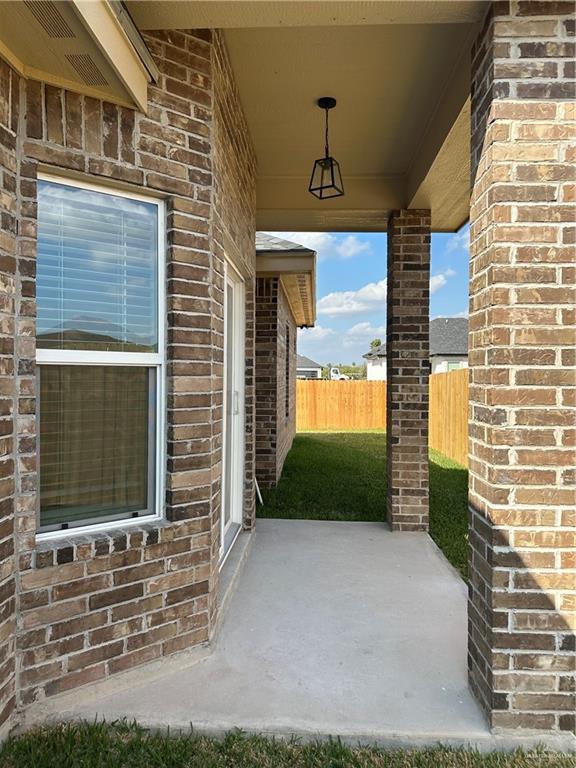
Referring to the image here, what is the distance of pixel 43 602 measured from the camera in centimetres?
241

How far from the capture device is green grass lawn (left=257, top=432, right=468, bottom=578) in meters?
5.81

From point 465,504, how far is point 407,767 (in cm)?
538

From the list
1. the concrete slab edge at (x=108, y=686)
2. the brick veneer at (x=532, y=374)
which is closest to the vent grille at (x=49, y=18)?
the brick veneer at (x=532, y=374)

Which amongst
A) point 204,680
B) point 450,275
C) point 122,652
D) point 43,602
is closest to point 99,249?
point 43,602

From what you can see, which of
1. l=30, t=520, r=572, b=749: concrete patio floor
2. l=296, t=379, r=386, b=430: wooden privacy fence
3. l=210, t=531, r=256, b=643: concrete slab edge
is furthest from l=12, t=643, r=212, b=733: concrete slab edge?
l=296, t=379, r=386, b=430: wooden privacy fence

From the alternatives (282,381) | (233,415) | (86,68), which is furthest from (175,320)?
(282,381)

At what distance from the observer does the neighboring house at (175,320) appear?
2295 millimetres

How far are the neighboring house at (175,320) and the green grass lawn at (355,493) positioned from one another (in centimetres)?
227

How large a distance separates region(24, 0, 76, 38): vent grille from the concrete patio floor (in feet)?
9.37

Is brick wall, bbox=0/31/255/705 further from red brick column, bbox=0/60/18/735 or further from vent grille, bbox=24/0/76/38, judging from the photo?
vent grille, bbox=24/0/76/38

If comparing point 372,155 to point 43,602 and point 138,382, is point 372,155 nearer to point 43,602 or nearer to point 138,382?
point 138,382

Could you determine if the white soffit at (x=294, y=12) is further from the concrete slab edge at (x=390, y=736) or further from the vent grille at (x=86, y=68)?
the concrete slab edge at (x=390, y=736)

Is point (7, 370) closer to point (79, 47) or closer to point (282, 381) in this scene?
point (79, 47)

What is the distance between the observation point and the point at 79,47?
2.11 metres
